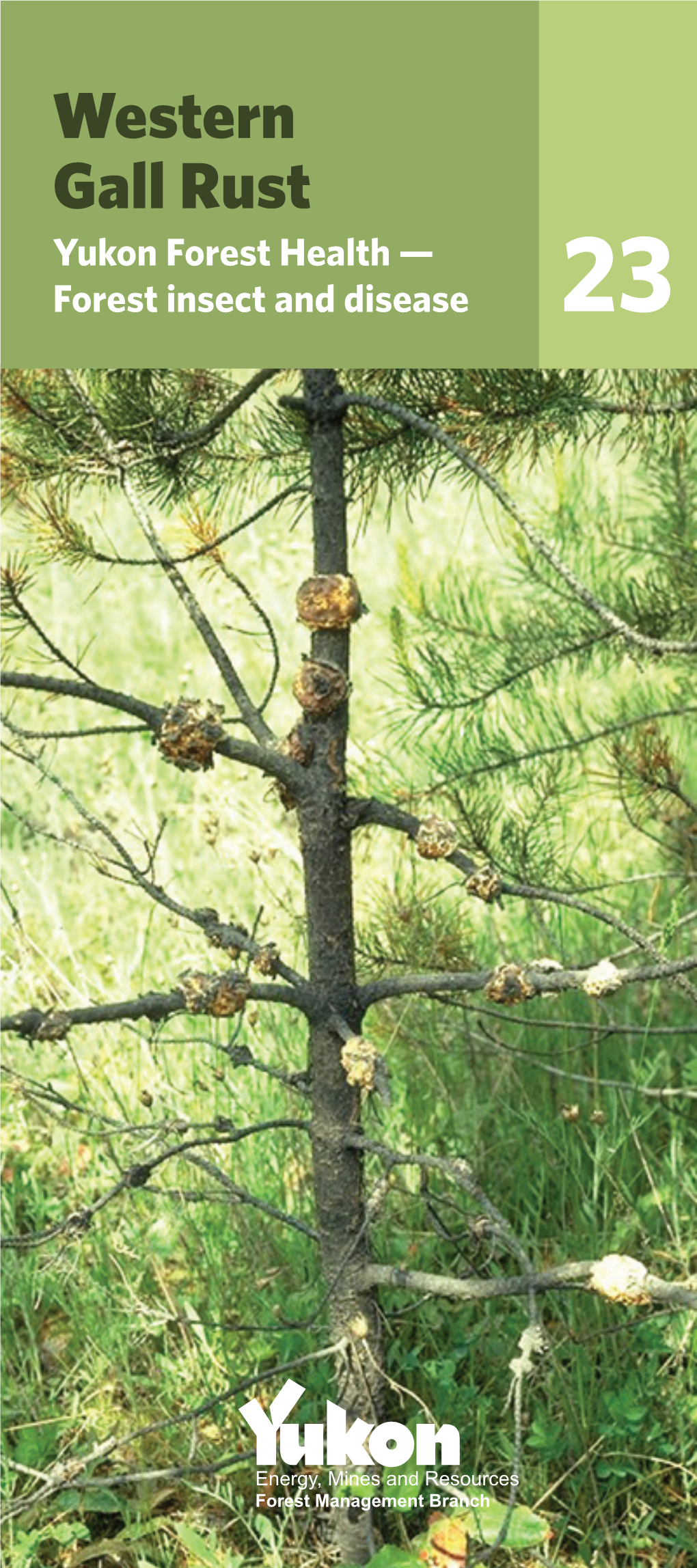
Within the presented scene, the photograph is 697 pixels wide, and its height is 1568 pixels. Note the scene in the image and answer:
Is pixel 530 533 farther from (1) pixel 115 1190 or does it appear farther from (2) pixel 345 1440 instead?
(2) pixel 345 1440

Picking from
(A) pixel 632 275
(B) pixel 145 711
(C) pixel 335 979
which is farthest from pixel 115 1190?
(A) pixel 632 275

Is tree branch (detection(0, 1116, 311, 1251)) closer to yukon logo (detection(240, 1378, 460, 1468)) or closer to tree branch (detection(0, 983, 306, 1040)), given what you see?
tree branch (detection(0, 983, 306, 1040))

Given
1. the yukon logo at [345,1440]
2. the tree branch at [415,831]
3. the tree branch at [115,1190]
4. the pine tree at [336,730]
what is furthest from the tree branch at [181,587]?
the yukon logo at [345,1440]

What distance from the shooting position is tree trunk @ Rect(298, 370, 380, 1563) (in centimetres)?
161

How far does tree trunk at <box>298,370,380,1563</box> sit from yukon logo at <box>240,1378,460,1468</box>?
0.7 inches

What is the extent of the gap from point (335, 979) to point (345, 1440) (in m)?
0.50

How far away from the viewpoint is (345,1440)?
1.75 m

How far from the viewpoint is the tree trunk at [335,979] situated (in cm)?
161

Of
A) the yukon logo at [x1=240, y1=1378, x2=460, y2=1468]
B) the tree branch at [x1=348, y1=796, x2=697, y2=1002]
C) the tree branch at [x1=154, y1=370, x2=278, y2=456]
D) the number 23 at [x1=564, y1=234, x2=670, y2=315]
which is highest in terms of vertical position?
the number 23 at [x1=564, y1=234, x2=670, y2=315]

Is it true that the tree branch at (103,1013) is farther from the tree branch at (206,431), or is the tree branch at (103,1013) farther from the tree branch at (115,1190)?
the tree branch at (206,431)

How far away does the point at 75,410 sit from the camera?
170cm

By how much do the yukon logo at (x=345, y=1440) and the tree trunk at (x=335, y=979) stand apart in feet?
0.06

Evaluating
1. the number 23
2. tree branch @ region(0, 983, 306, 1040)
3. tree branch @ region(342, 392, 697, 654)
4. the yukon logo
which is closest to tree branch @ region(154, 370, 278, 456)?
tree branch @ region(342, 392, 697, 654)

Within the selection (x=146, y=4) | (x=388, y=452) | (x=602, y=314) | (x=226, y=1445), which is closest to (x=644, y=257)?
(x=602, y=314)
